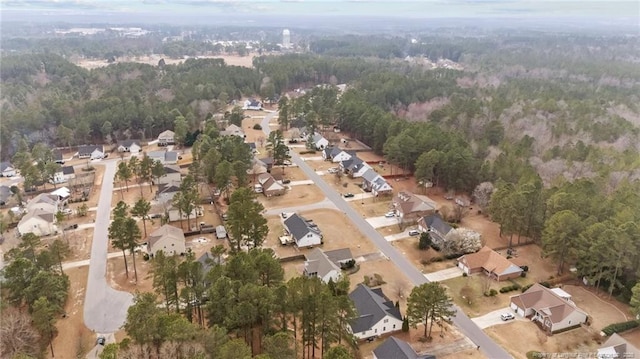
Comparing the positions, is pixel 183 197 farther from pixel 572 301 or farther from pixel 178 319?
pixel 572 301

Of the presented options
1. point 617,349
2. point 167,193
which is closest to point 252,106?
point 167,193

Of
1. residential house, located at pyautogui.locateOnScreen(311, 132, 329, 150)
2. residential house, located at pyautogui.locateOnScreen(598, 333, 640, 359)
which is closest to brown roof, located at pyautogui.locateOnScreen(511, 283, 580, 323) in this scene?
residential house, located at pyautogui.locateOnScreen(598, 333, 640, 359)

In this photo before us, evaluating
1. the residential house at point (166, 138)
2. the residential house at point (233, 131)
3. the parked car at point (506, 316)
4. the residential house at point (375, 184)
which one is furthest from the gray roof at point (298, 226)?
the residential house at point (166, 138)

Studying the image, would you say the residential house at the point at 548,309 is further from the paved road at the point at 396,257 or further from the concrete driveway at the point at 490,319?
the paved road at the point at 396,257

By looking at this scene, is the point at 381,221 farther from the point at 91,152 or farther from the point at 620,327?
the point at 91,152

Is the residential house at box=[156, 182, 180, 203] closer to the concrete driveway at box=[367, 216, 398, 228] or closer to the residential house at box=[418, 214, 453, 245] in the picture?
the concrete driveway at box=[367, 216, 398, 228]
